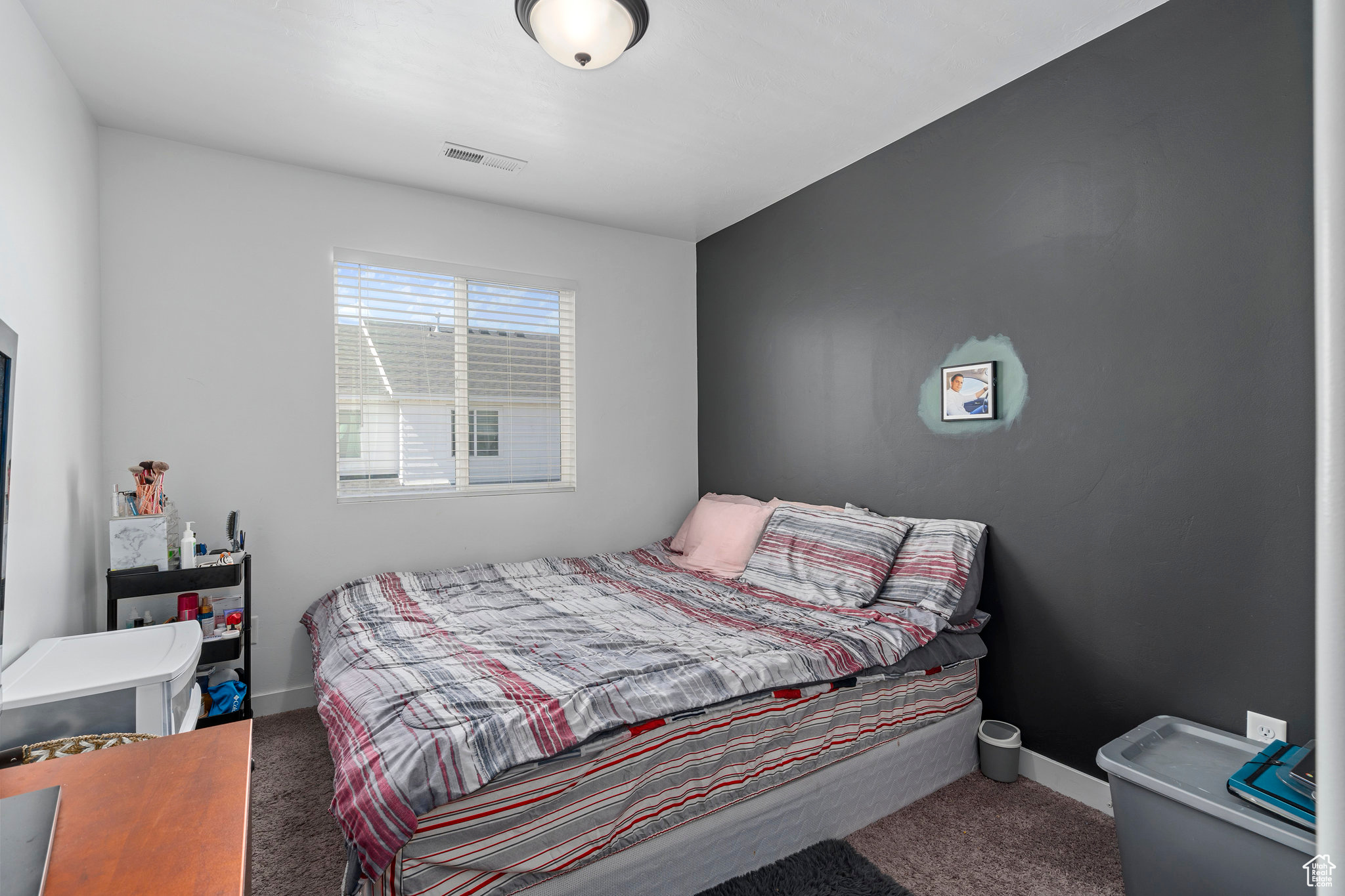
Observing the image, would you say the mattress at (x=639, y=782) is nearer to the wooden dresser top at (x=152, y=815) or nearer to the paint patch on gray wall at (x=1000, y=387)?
the wooden dresser top at (x=152, y=815)

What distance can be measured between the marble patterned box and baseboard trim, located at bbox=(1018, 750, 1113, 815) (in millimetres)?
3351

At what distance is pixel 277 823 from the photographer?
2.12 m

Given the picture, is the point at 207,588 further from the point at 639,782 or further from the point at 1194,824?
the point at 1194,824

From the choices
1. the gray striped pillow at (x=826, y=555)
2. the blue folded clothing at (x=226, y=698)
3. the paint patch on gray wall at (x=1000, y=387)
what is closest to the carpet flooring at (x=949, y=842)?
the blue folded clothing at (x=226, y=698)

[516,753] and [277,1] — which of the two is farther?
[277,1]

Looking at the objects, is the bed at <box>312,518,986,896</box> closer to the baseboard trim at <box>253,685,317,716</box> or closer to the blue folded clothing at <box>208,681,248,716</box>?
the blue folded clothing at <box>208,681,248,716</box>

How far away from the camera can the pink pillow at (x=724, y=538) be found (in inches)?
131

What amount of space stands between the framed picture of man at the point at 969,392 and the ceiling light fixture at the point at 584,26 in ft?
5.65

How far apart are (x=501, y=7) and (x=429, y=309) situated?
1.74 metres

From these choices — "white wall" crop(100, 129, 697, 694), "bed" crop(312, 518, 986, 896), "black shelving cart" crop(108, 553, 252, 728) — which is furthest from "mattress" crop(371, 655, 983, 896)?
"white wall" crop(100, 129, 697, 694)

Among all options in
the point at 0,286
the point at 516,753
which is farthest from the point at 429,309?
the point at 516,753

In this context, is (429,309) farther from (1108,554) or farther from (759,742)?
(1108,554)

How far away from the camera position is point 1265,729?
182cm

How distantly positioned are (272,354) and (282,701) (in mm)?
1623
